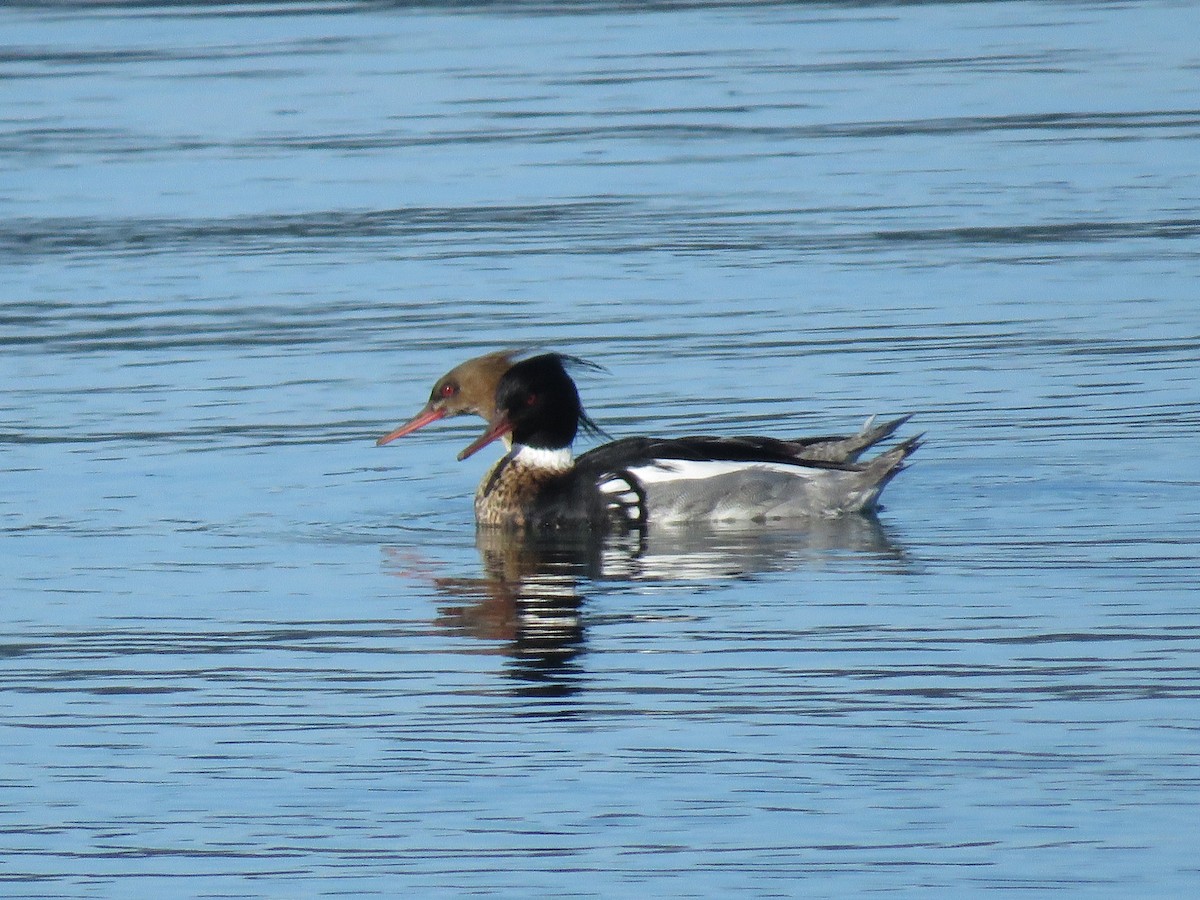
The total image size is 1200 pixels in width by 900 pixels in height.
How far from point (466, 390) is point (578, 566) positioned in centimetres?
201

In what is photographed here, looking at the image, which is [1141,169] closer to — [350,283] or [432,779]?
[350,283]

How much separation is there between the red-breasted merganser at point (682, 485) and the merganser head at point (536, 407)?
285 millimetres

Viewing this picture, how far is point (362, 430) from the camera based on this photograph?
45.0 ft

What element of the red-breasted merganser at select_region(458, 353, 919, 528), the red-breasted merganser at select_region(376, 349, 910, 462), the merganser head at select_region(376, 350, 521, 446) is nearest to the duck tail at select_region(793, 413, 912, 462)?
the red-breasted merganser at select_region(458, 353, 919, 528)

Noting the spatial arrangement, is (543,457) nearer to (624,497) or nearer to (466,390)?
(466,390)

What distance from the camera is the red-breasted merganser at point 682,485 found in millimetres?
11836

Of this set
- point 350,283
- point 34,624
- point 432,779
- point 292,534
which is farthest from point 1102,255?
point 432,779

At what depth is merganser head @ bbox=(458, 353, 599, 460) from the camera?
12656 millimetres

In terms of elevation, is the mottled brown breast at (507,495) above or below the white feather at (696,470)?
below

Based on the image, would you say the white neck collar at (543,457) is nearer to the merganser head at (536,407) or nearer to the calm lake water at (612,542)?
the merganser head at (536,407)

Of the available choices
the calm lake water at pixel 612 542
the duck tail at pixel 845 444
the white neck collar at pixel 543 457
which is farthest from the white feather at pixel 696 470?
the white neck collar at pixel 543 457

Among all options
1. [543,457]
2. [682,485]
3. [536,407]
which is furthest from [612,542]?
[536,407]

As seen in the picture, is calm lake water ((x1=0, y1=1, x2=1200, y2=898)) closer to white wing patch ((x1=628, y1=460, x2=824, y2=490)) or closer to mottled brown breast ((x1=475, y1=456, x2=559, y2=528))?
mottled brown breast ((x1=475, y1=456, x2=559, y2=528))

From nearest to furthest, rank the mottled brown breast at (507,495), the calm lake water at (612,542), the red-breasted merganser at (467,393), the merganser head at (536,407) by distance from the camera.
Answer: the calm lake water at (612,542)
the mottled brown breast at (507,495)
the merganser head at (536,407)
the red-breasted merganser at (467,393)
